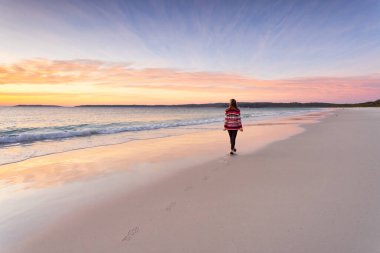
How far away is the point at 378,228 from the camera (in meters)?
3.49

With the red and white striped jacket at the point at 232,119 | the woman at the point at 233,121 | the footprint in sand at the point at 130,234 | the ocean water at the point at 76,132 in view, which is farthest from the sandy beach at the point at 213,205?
the ocean water at the point at 76,132

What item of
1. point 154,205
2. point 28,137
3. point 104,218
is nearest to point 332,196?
point 154,205

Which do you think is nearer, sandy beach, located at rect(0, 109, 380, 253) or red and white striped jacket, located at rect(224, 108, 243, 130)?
sandy beach, located at rect(0, 109, 380, 253)

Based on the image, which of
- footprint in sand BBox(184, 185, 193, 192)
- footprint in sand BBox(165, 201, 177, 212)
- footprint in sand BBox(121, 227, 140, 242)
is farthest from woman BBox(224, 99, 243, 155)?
footprint in sand BBox(121, 227, 140, 242)

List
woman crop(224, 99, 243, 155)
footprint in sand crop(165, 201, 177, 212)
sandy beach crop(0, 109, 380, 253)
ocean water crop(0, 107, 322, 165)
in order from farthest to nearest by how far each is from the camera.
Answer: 1. ocean water crop(0, 107, 322, 165)
2. woman crop(224, 99, 243, 155)
3. footprint in sand crop(165, 201, 177, 212)
4. sandy beach crop(0, 109, 380, 253)

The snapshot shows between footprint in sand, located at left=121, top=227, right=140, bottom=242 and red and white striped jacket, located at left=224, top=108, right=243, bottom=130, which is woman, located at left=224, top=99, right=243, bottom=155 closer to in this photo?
Answer: red and white striped jacket, located at left=224, top=108, right=243, bottom=130

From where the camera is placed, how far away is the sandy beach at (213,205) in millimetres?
3287

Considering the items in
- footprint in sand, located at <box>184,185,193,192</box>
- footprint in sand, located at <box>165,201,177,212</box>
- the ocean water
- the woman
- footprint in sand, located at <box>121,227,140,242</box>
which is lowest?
the ocean water

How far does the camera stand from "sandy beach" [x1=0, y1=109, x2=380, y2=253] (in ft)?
10.8

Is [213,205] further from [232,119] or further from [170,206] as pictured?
[232,119]

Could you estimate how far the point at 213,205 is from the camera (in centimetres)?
448

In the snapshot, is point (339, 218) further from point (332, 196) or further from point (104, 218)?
point (104, 218)

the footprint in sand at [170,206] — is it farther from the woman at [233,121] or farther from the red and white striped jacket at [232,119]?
the red and white striped jacket at [232,119]

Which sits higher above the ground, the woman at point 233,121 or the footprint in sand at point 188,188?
the woman at point 233,121
